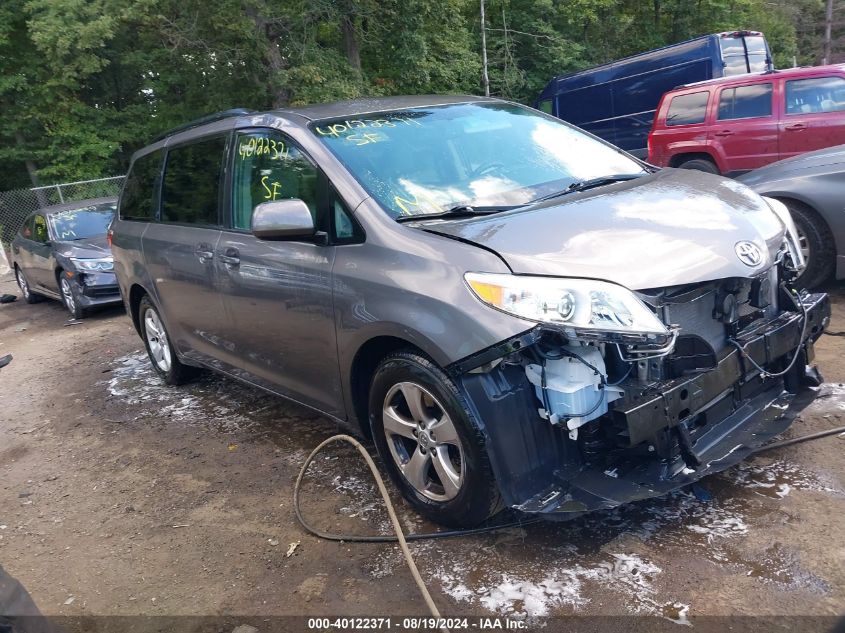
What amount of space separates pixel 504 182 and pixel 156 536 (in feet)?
8.04

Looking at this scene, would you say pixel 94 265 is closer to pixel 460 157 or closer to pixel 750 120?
pixel 460 157

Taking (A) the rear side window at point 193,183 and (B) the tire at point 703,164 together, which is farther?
(B) the tire at point 703,164

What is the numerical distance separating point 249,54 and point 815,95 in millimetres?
13189

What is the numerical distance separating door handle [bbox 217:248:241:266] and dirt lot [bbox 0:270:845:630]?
1147 millimetres

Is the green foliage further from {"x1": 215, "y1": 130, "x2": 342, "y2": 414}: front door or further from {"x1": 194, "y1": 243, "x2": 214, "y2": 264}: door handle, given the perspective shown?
{"x1": 215, "y1": 130, "x2": 342, "y2": 414}: front door

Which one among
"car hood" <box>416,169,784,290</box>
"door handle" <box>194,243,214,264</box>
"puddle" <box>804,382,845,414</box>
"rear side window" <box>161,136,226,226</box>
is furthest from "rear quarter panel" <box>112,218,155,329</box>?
"puddle" <box>804,382,845,414</box>

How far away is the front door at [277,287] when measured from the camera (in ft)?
11.2

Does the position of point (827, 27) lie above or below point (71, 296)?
above

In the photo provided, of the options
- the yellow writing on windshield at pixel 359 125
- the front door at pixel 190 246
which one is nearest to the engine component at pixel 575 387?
the yellow writing on windshield at pixel 359 125

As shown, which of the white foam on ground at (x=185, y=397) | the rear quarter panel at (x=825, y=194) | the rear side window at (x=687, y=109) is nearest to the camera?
the white foam on ground at (x=185, y=397)

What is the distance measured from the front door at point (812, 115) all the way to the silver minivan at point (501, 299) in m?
6.03

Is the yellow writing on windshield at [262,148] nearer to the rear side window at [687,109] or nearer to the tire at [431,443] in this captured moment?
the tire at [431,443]

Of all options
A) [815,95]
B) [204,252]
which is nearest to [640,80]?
[815,95]

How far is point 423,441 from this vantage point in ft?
9.75
